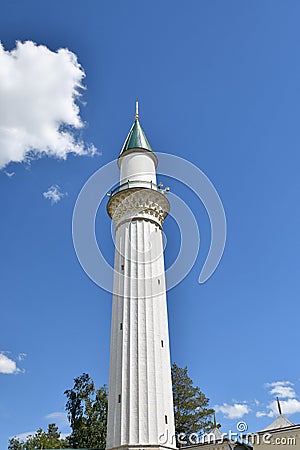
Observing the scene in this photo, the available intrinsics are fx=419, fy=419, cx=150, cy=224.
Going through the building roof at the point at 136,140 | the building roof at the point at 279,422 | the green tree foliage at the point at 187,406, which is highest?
the building roof at the point at 136,140

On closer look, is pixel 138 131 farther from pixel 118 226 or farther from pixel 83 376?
pixel 83 376

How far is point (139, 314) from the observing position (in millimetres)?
21609

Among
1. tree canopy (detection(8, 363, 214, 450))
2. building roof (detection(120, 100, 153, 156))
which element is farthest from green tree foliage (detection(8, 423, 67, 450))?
building roof (detection(120, 100, 153, 156))

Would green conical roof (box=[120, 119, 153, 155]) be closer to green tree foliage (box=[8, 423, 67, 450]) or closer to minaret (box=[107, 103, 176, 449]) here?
minaret (box=[107, 103, 176, 449])

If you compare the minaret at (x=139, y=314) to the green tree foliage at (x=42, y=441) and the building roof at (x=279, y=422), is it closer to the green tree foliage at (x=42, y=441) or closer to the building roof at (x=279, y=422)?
the building roof at (x=279, y=422)

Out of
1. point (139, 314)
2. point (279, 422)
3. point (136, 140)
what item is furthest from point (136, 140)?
point (279, 422)

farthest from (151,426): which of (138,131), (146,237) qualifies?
(138,131)

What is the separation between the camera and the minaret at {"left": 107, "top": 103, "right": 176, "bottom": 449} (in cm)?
1895

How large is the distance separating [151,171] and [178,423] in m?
16.8

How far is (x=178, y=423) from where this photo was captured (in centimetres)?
2792

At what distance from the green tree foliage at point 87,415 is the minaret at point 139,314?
50.0ft

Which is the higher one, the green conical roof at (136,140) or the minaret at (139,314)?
the green conical roof at (136,140)

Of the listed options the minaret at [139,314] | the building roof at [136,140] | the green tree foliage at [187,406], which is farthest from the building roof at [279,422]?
the building roof at [136,140]

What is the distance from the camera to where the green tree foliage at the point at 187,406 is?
91.5 ft
